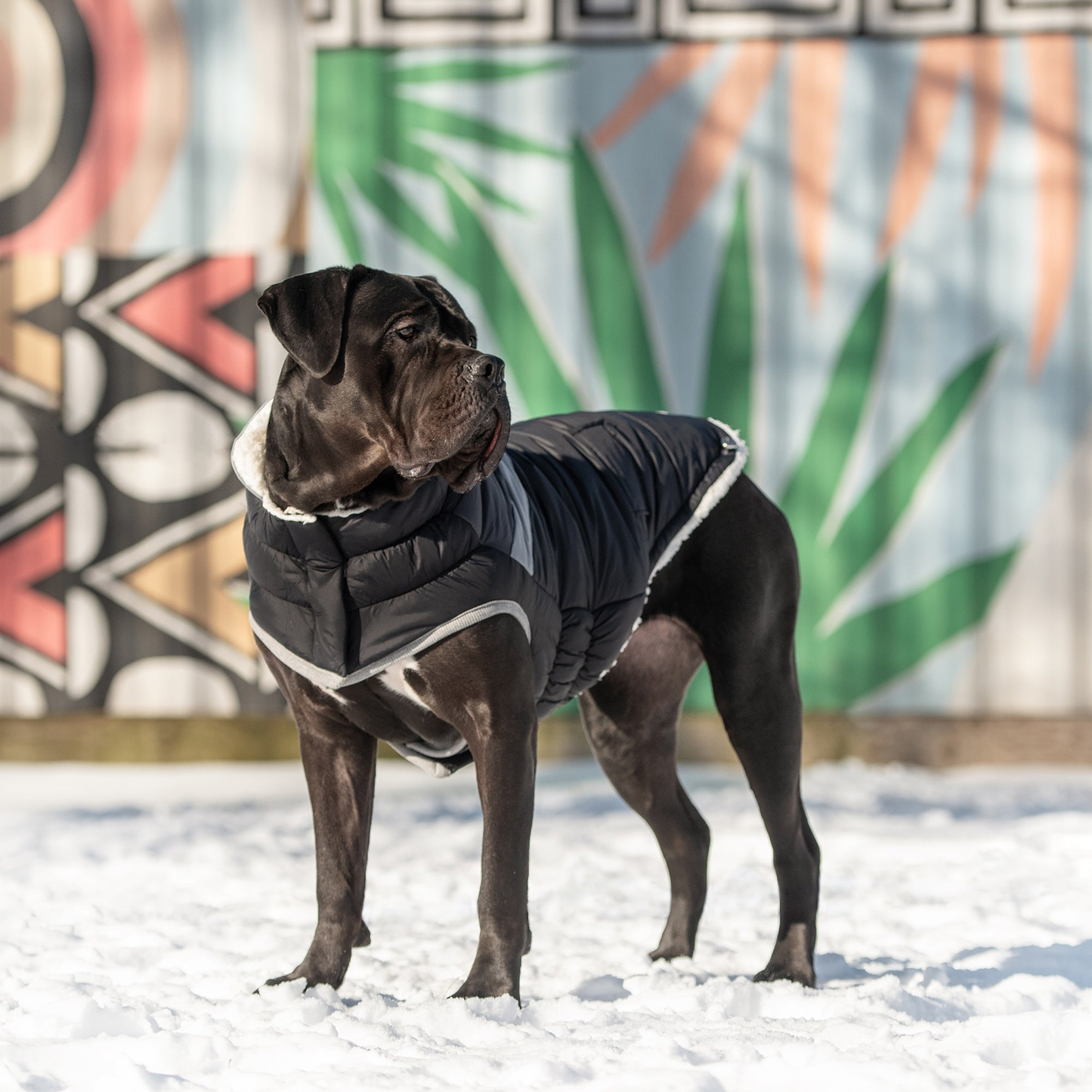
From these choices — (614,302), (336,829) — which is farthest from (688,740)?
(336,829)

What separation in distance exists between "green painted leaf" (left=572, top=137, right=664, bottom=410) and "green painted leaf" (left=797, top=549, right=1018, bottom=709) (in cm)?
127

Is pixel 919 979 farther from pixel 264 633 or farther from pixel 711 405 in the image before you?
pixel 711 405

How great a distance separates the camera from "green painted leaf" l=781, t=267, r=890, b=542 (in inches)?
218

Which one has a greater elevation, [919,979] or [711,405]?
[711,405]

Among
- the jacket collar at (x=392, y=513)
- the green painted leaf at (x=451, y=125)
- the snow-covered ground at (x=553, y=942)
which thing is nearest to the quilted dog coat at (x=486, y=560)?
the jacket collar at (x=392, y=513)

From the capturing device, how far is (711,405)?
18.3ft

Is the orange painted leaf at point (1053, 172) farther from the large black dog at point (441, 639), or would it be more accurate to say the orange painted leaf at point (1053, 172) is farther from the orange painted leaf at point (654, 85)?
the large black dog at point (441, 639)

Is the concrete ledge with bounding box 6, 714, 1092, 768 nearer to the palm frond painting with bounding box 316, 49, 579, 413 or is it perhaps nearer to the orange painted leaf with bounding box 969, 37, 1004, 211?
the palm frond painting with bounding box 316, 49, 579, 413

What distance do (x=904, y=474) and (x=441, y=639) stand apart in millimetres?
3625

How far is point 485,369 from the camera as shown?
2.29m

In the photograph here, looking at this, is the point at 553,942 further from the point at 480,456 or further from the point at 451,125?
the point at 451,125

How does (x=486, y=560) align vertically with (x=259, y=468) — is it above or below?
below

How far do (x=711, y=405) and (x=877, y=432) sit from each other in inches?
28.0

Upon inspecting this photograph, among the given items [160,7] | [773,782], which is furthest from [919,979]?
[160,7]
